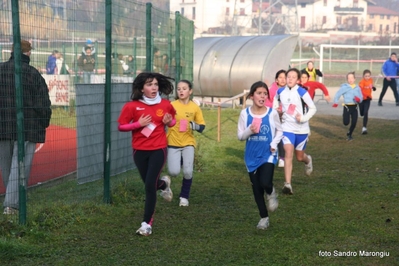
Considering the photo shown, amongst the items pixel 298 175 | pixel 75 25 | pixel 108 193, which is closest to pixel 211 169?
pixel 298 175

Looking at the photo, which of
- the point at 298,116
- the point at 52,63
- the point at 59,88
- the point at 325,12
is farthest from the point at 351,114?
the point at 325,12

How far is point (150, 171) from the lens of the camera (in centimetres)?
805

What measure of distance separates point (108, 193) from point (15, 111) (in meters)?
2.03

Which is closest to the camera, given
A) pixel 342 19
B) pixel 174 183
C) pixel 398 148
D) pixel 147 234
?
pixel 147 234

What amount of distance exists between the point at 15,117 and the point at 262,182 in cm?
289

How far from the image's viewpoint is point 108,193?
9.66 meters

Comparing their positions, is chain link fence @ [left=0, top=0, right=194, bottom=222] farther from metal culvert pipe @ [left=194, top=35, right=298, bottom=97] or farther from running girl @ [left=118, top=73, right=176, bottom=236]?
metal culvert pipe @ [left=194, top=35, right=298, bottom=97]

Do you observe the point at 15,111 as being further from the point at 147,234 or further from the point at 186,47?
the point at 186,47

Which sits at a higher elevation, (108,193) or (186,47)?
(186,47)

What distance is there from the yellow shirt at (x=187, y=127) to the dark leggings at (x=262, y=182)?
65.6 inches

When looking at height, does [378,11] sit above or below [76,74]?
above

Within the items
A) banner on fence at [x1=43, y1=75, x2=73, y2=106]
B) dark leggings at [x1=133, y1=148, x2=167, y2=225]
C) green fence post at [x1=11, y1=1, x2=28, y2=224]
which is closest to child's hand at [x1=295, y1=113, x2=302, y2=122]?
dark leggings at [x1=133, y1=148, x2=167, y2=225]

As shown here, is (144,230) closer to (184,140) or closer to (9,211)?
(9,211)

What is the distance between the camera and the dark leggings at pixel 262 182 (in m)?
8.30
